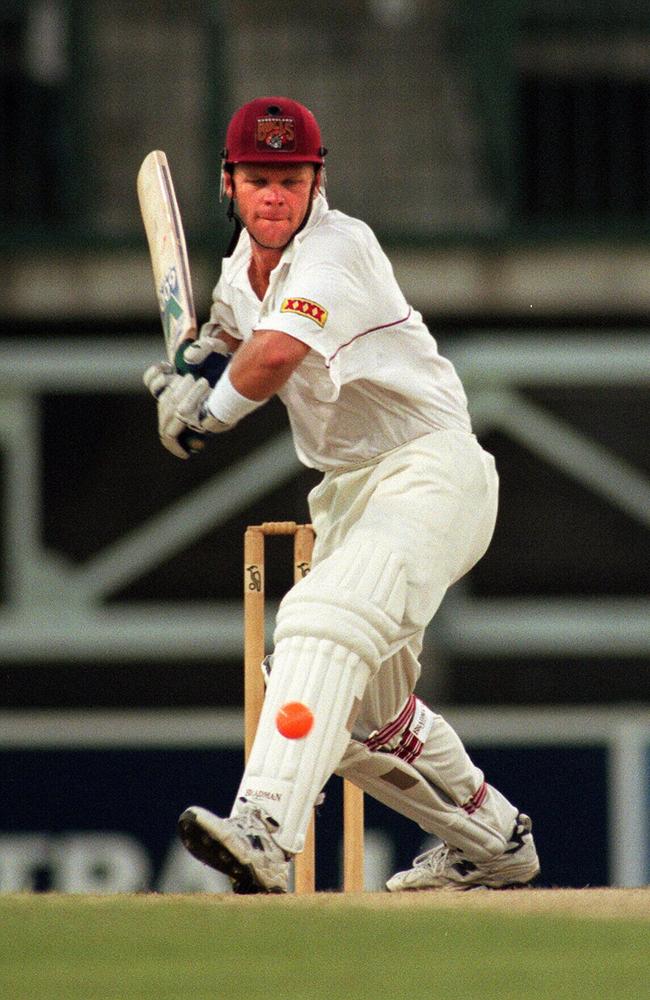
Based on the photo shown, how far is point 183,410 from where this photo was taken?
373cm

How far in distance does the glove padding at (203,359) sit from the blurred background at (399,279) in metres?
3.71

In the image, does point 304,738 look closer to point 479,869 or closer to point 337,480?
point 337,480

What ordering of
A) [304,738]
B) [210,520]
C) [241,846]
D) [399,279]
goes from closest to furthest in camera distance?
1. [241,846]
2. [304,738]
3. [210,520]
4. [399,279]

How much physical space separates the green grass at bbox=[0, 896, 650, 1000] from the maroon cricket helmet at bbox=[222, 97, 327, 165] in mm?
1338

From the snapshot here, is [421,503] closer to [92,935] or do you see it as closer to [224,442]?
[92,935]

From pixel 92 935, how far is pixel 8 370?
5.05 metres

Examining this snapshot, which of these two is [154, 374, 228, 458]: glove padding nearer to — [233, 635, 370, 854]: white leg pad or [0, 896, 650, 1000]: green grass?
[233, 635, 370, 854]: white leg pad

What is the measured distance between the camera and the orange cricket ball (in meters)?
3.49

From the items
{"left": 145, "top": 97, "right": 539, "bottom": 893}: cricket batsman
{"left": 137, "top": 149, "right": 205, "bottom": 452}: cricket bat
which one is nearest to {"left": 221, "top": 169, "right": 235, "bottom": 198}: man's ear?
{"left": 145, "top": 97, "right": 539, "bottom": 893}: cricket batsman

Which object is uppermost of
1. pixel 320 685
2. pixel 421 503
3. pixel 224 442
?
pixel 421 503

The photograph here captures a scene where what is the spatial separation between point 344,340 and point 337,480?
411 mm

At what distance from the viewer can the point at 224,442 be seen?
897 cm

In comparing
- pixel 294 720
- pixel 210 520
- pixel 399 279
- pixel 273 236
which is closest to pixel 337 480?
pixel 273 236

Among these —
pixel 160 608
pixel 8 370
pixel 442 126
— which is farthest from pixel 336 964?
pixel 442 126
